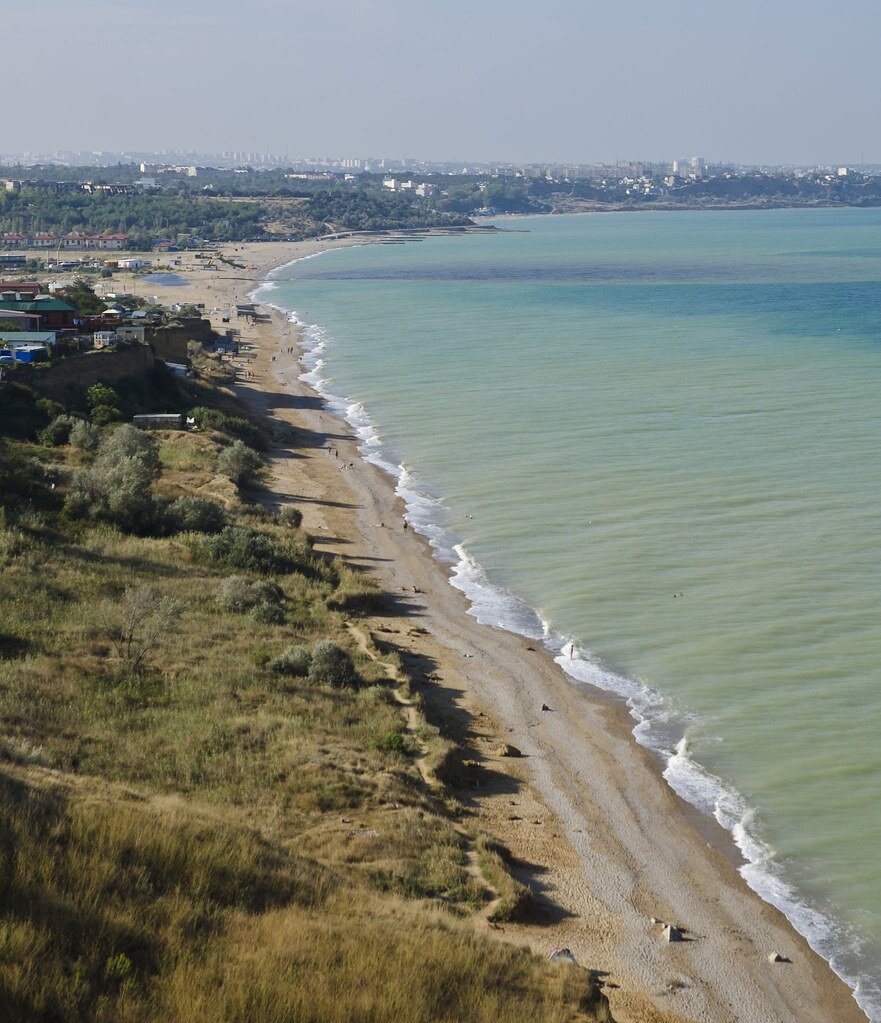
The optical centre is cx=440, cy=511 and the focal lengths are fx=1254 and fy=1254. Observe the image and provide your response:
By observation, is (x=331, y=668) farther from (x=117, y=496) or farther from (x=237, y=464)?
(x=237, y=464)

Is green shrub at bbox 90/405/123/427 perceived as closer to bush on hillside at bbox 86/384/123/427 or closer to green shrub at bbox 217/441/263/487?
bush on hillside at bbox 86/384/123/427

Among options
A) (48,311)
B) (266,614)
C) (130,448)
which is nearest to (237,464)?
(130,448)

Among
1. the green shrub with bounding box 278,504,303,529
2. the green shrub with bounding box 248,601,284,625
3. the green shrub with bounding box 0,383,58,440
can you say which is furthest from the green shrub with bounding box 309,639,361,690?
the green shrub with bounding box 0,383,58,440

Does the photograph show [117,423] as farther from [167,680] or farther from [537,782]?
[537,782]

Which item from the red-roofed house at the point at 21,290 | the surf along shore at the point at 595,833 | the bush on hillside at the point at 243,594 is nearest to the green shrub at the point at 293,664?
the surf along shore at the point at 595,833

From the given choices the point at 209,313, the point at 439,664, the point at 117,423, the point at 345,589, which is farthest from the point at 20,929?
the point at 209,313
